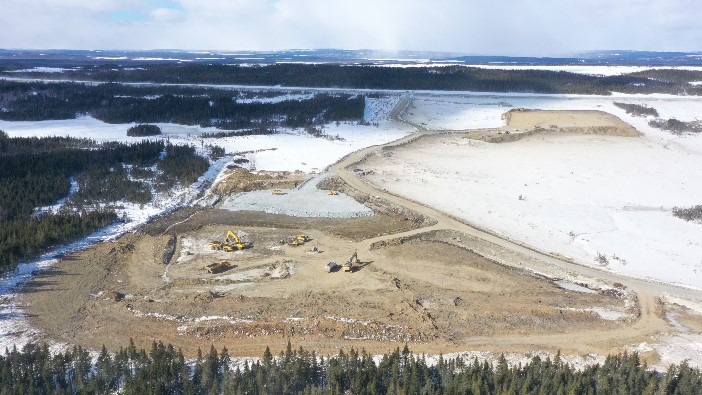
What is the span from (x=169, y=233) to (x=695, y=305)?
107 ft

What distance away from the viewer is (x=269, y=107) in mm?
87875

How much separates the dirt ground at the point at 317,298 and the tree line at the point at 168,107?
145 feet

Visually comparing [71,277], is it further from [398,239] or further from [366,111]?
[366,111]

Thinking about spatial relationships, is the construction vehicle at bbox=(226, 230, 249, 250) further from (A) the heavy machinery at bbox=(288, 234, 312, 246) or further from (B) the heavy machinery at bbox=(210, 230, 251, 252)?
(A) the heavy machinery at bbox=(288, 234, 312, 246)

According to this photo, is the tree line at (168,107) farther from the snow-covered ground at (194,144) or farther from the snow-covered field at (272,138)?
the snow-covered ground at (194,144)

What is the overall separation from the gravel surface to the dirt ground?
13.6 ft

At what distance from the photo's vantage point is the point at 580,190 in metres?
46.9

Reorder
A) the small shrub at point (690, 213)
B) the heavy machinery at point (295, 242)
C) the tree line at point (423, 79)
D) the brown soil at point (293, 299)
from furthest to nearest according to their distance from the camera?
the tree line at point (423, 79), the small shrub at point (690, 213), the heavy machinery at point (295, 242), the brown soil at point (293, 299)

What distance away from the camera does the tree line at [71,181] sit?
32844 mm

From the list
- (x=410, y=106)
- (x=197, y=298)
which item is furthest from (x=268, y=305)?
(x=410, y=106)

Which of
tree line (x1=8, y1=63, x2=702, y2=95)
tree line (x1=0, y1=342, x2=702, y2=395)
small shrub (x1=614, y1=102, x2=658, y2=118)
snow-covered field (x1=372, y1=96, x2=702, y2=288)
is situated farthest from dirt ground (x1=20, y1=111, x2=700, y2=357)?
tree line (x1=8, y1=63, x2=702, y2=95)

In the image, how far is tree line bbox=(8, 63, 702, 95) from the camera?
115 meters

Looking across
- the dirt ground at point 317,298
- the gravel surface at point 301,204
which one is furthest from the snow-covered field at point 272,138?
the dirt ground at point 317,298

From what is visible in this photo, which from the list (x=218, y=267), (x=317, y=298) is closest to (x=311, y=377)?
(x=317, y=298)
